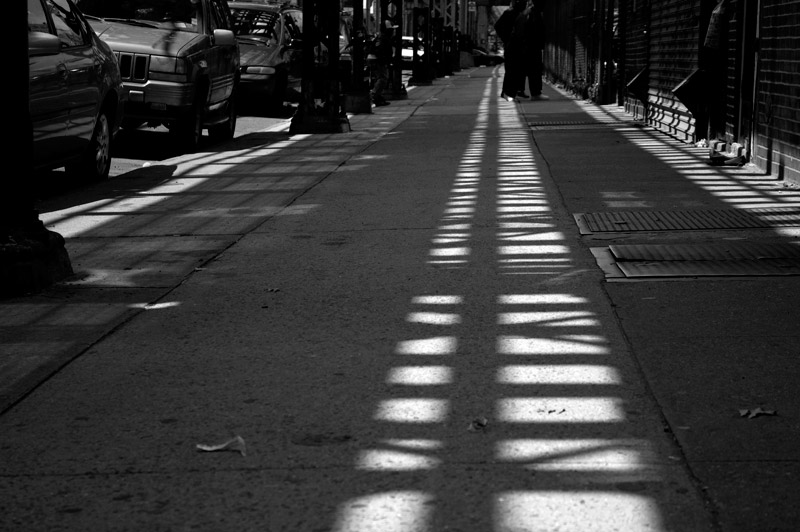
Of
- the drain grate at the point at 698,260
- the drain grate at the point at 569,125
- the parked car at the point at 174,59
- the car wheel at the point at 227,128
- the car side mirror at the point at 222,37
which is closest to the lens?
the drain grate at the point at 698,260

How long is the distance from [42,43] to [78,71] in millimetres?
1087

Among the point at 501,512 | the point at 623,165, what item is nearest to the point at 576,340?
the point at 501,512

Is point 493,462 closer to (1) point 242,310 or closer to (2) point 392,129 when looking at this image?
(1) point 242,310

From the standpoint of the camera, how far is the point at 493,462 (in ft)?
12.1

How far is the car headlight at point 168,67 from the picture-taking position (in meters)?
13.5

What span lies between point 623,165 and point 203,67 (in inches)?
190

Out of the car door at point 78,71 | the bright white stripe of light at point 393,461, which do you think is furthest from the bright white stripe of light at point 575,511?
the car door at point 78,71

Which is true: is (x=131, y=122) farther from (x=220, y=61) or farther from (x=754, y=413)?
(x=754, y=413)

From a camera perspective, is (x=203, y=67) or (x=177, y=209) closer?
(x=177, y=209)

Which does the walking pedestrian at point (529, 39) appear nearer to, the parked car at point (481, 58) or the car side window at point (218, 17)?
the car side window at point (218, 17)

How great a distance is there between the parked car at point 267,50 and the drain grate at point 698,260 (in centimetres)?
1390

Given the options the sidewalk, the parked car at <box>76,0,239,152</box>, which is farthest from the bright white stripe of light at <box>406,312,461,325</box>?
the parked car at <box>76,0,239,152</box>

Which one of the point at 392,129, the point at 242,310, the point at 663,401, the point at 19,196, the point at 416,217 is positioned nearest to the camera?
the point at 663,401

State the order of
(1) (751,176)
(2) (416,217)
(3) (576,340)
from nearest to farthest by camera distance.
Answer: (3) (576,340) < (2) (416,217) < (1) (751,176)
